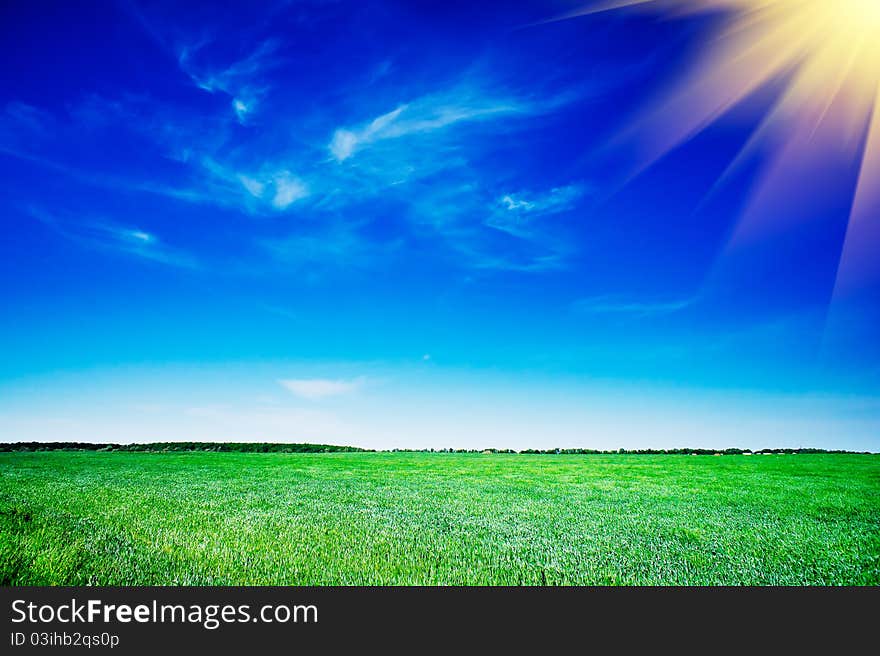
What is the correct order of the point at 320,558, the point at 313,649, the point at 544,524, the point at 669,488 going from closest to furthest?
1. the point at 313,649
2. the point at 320,558
3. the point at 544,524
4. the point at 669,488

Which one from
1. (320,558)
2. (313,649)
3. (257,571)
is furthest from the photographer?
(320,558)

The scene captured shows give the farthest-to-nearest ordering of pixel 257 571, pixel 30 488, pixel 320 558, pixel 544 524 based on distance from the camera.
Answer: pixel 30 488 → pixel 544 524 → pixel 320 558 → pixel 257 571

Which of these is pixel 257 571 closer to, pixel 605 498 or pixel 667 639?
pixel 667 639

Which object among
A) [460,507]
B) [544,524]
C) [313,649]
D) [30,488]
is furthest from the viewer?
[30,488]

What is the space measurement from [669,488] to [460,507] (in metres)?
11.6

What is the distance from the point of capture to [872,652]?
13.6ft

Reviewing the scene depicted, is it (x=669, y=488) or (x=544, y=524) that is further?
(x=669, y=488)

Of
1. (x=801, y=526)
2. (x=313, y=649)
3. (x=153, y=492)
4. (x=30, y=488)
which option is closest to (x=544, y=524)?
(x=801, y=526)

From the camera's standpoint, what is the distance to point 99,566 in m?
6.44

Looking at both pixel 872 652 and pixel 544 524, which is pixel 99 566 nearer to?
pixel 544 524

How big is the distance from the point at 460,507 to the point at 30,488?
642 inches

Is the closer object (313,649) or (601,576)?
(313,649)

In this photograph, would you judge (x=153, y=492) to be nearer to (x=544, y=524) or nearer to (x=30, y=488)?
(x=30, y=488)

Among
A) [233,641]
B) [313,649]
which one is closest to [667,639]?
[313,649]
